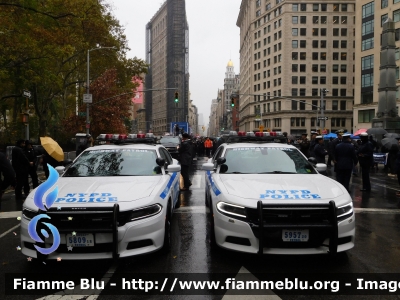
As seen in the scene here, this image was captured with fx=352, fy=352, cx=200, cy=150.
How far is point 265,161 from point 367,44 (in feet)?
183

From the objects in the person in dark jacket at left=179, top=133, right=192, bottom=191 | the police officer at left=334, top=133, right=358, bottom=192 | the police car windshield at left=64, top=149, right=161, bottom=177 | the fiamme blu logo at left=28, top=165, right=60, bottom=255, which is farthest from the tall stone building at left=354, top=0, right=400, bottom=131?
the fiamme blu logo at left=28, top=165, right=60, bottom=255

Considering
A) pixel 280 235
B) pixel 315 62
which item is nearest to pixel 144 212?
pixel 280 235

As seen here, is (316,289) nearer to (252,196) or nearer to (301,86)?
(252,196)

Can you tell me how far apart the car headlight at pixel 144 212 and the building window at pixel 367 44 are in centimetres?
5709

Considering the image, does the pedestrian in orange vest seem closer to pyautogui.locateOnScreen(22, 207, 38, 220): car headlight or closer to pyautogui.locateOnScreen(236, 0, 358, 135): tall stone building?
pyautogui.locateOnScreen(22, 207, 38, 220): car headlight

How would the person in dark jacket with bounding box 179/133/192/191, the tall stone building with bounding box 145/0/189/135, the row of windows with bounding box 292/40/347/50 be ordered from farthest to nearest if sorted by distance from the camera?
the tall stone building with bounding box 145/0/189/135
the row of windows with bounding box 292/40/347/50
the person in dark jacket with bounding box 179/133/192/191

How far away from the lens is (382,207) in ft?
28.5

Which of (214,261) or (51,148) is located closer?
(214,261)

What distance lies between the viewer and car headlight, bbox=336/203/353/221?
4508 millimetres

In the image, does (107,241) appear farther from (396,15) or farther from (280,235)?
(396,15)

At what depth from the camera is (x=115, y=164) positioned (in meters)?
6.23

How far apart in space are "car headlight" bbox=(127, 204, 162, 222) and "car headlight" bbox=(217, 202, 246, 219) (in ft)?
2.74

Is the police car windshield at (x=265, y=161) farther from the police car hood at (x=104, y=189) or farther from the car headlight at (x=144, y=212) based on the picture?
the car headlight at (x=144, y=212)

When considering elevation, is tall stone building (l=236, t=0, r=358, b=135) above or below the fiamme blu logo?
above
